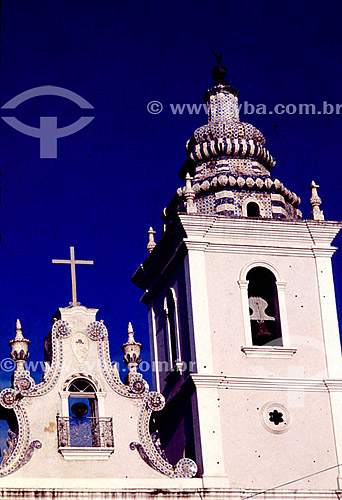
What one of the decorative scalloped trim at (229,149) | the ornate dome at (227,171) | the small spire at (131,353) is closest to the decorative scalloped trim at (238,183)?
→ the ornate dome at (227,171)

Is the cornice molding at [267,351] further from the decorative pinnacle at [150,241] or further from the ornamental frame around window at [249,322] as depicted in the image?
the decorative pinnacle at [150,241]

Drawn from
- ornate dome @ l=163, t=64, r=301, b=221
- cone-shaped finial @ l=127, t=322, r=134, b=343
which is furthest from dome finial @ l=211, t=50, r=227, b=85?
cone-shaped finial @ l=127, t=322, r=134, b=343

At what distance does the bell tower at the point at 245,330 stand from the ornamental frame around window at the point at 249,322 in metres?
0.02

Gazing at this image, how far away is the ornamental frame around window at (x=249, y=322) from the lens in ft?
102

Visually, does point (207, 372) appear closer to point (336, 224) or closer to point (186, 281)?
point (186, 281)

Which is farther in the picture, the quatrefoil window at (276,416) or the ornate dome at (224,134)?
the ornate dome at (224,134)

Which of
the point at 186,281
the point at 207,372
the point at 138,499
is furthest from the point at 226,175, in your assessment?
the point at 138,499

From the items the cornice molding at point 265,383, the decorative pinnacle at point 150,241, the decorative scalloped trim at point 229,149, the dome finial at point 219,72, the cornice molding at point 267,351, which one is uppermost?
the dome finial at point 219,72

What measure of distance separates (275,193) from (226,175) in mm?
1257

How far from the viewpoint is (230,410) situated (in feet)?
99.2

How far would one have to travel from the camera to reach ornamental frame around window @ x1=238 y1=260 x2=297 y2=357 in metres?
31.0

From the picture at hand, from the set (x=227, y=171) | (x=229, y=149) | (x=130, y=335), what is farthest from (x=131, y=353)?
(x=229, y=149)

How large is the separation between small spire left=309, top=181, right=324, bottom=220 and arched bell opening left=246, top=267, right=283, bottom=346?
186 cm

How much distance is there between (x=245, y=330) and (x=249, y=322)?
0.26 metres
